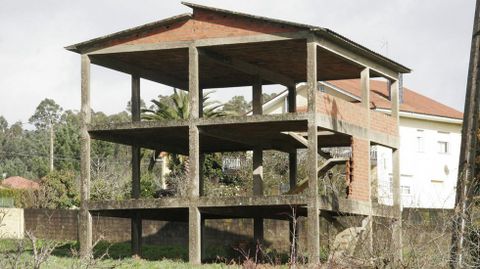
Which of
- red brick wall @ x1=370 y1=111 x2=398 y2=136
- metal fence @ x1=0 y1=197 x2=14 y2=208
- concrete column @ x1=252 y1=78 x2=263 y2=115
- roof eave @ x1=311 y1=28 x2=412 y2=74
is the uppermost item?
roof eave @ x1=311 y1=28 x2=412 y2=74

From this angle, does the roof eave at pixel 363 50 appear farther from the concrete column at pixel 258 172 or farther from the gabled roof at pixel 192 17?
the concrete column at pixel 258 172

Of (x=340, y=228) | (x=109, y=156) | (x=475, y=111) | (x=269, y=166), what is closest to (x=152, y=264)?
(x=340, y=228)

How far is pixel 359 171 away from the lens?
3006 centimetres

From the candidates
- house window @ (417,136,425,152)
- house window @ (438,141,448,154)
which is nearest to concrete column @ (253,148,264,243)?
house window @ (417,136,425,152)

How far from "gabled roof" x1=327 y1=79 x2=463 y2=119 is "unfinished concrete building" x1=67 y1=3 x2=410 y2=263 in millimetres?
23165

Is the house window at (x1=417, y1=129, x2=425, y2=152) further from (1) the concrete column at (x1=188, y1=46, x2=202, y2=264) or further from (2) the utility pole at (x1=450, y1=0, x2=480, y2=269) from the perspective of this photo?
(2) the utility pole at (x1=450, y1=0, x2=480, y2=269)

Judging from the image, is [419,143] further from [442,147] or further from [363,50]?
[363,50]

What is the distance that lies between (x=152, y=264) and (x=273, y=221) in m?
9.89

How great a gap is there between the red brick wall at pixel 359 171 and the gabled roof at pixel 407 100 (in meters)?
25.2

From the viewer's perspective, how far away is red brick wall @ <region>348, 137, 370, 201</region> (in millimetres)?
29891

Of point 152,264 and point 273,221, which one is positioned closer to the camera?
point 152,264

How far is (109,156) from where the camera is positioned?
276ft

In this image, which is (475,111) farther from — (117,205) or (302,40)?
(117,205)

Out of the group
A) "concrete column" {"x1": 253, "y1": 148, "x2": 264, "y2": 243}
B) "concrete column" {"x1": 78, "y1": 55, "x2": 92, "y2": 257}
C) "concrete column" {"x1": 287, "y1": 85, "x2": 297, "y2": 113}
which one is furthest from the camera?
"concrete column" {"x1": 287, "y1": 85, "x2": 297, "y2": 113}
